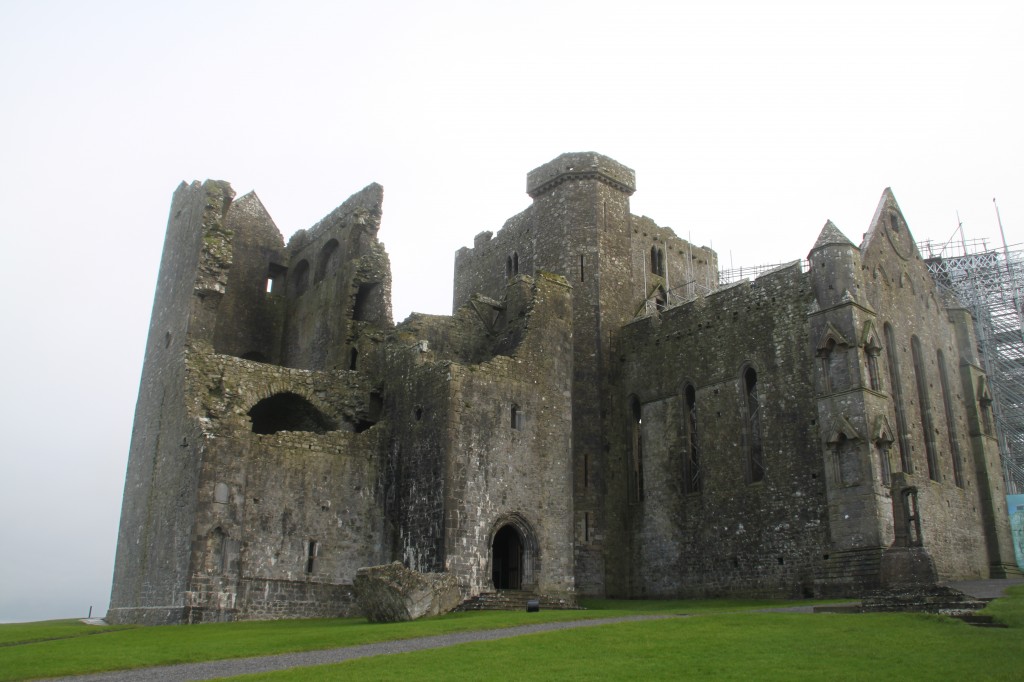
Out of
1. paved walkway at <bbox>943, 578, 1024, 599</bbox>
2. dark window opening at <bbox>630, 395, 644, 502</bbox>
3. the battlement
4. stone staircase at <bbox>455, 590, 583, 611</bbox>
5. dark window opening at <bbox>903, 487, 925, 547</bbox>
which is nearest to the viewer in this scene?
dark window opening at <bbox>903, 487, 925, 547</bbox>

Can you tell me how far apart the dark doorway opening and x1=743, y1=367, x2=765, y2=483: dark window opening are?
7001mm

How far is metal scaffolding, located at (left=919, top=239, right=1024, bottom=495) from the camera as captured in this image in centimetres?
3875

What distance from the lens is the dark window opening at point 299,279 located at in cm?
3697

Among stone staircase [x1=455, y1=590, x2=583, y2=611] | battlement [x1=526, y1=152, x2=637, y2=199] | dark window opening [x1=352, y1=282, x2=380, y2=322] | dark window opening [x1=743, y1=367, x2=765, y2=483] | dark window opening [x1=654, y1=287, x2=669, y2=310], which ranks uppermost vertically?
battlement [x1=526, y1=152, x2=637, y2=199]

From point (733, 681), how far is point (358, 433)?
18194 mm

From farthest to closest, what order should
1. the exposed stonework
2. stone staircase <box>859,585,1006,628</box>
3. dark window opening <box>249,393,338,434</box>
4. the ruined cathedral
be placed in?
dark window opening <box>249,393,338,434</box> → the ruined cathedral → the exposed stonework → stone staircase <box>859,585,1006,628</box>

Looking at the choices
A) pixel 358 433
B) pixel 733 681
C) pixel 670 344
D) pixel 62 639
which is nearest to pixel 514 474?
pixel 358 433

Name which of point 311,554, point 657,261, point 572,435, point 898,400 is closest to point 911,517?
point 898,400

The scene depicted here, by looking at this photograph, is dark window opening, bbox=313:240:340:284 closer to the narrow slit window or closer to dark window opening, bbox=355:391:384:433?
dark window opening, bbox=355:391:384:433

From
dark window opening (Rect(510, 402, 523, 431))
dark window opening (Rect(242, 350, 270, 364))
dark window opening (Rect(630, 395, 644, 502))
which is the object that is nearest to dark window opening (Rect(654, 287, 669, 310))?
dark window opening (Rect(630, 395, 644, 502))

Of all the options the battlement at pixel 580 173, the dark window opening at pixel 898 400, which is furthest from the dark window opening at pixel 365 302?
the dark window opening at pixel 898 400

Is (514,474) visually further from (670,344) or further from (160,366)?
(160,366)

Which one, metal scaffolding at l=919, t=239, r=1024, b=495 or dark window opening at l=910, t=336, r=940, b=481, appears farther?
metal scaffolding at l=919, t=239, r=1024, b=495

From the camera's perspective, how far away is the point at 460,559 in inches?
909
